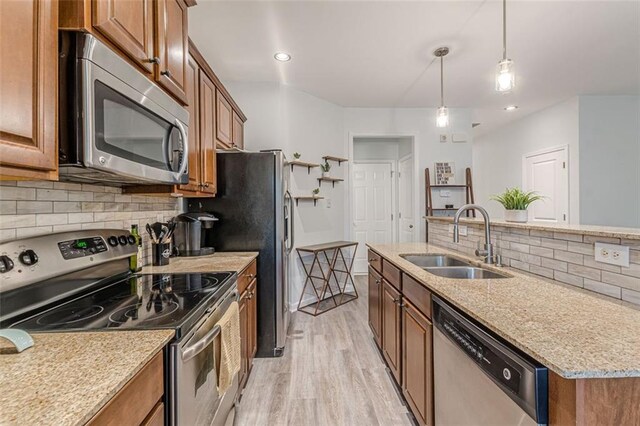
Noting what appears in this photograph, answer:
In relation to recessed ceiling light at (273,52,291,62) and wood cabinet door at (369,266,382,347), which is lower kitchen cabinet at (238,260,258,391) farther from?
recessed ceiling light at (273,52,291,62)

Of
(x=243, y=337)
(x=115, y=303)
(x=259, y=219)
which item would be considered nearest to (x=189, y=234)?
(x=259, y=219)

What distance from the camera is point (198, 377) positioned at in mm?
1162

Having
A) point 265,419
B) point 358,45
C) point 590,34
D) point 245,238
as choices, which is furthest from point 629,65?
point 265,419

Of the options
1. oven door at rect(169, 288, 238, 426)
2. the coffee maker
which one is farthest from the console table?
oven door at rect(169, 288, 238, 426)

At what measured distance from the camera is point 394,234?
5375 mm

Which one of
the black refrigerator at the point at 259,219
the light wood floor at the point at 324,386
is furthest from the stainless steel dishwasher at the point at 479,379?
the black refrigerator at the point at 259,219

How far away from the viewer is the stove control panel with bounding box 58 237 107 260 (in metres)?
A: 1.24

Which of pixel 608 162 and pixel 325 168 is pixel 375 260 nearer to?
pixel 325 168

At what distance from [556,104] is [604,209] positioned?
5.33ft

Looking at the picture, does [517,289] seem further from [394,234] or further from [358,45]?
[394,234]

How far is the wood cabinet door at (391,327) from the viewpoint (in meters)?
1.97

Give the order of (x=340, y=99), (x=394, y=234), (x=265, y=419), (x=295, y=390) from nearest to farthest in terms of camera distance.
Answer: (x=265, y=419), (x=295, y=390), (x=340, y=99), (x=394, y=234)

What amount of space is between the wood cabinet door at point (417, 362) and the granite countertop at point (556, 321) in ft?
0.84

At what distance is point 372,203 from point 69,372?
4.98m
